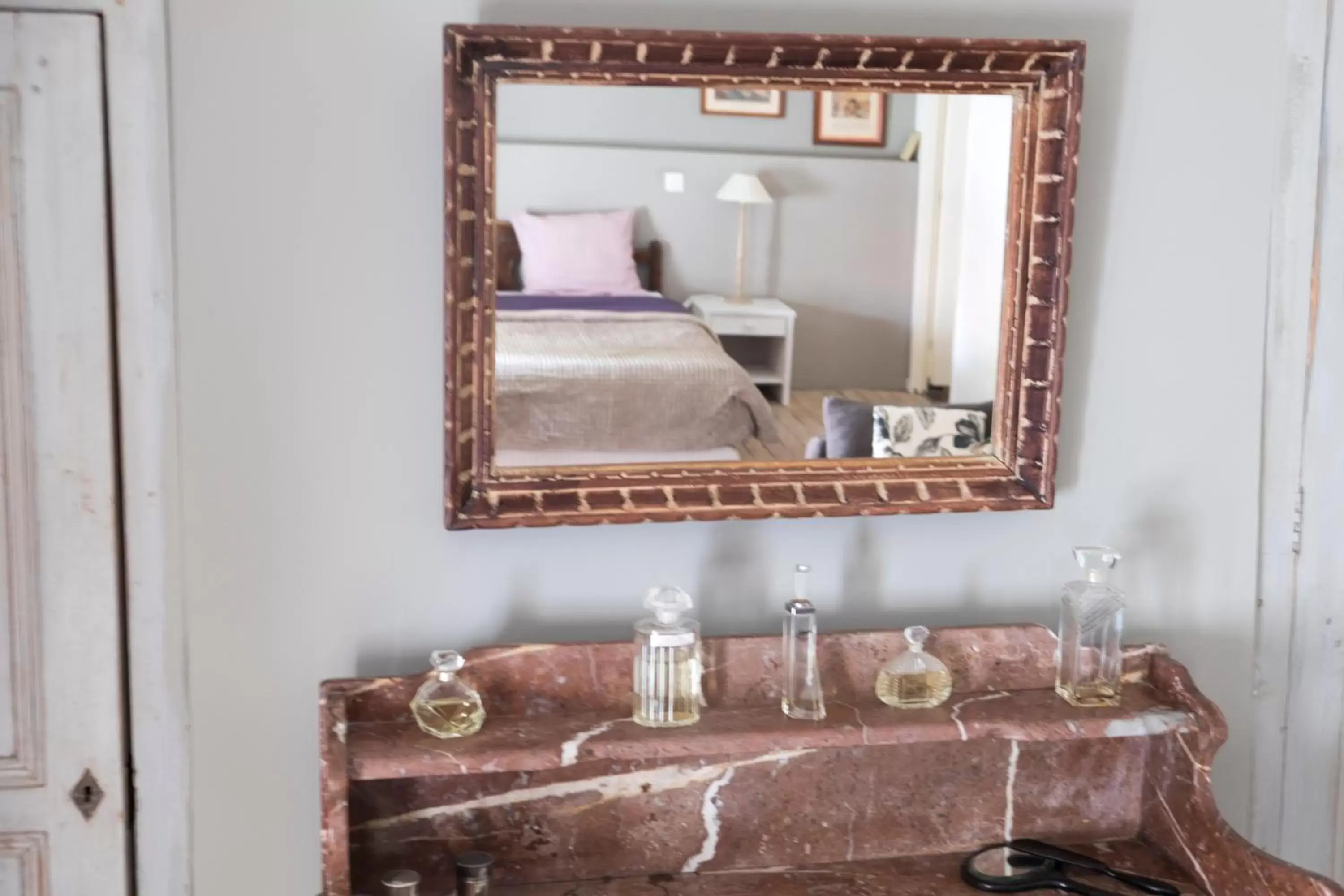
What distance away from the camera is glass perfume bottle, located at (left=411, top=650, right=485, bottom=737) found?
158 centimetres

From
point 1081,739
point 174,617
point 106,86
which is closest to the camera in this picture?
point 106,86

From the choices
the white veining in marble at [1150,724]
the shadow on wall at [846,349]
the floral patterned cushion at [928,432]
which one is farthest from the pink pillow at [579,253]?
the white veining in marble at [1150,724]

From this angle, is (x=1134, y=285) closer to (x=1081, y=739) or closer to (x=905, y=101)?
(x=905, y=101)

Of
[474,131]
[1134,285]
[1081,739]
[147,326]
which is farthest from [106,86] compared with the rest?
[1081,739]

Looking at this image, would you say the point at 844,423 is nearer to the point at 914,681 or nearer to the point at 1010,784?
the point at 914,681

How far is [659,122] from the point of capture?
1655mm

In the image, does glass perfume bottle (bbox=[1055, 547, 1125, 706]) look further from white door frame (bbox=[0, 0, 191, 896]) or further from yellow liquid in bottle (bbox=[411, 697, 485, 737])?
white door frame (bbox=[0, 0, 191, 896])

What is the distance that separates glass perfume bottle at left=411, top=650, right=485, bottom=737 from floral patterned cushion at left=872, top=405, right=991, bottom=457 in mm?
608

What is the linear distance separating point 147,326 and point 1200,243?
4.47 feet

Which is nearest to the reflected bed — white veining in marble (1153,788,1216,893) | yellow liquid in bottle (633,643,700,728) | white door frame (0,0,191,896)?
yellow liquid in bottle (633,643,700,728)

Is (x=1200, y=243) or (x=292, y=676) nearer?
(x=292, y=676)

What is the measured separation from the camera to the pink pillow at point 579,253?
1.64 meters

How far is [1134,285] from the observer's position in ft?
5.96

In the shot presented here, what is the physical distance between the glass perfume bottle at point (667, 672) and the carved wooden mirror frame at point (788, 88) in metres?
0.14
